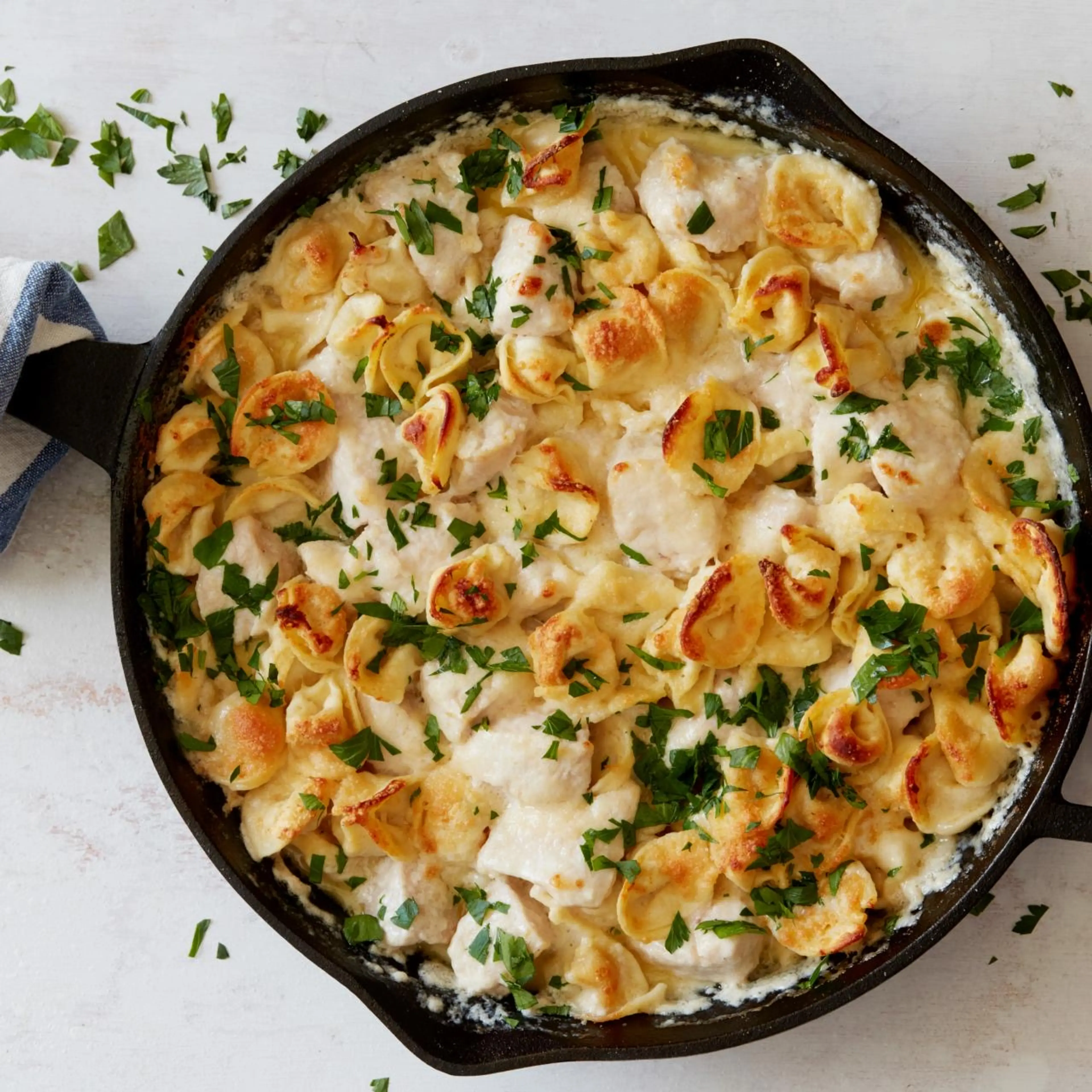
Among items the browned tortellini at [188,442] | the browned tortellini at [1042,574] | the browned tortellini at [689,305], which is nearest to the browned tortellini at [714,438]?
the browned tortellini at [689,305]

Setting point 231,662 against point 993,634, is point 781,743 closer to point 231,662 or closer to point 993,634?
point 993,634

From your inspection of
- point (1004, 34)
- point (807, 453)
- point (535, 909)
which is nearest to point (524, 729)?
point (535, 909)

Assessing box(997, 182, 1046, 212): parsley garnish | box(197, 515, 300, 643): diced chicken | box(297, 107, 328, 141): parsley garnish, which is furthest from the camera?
box(297, 107, 328, 141): parsley garnish

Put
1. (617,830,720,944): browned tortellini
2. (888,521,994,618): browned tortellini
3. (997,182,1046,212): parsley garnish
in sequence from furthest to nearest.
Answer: (997,182,1046,212): parsley garnish → (617,830,720,944): browned tortellini → (888,521,994,618): browned tortellini

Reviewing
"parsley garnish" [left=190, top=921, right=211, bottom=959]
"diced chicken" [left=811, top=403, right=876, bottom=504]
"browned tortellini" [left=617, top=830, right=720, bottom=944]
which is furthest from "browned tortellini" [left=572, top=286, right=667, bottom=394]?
"parsley garnish" [left=190, top=921, right=211, bottom=959]

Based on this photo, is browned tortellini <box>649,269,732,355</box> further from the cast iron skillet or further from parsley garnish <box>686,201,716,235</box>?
the cast iron skillet

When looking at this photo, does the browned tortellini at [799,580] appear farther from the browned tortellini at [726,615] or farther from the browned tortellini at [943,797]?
the browned tortellini at [943,797]
